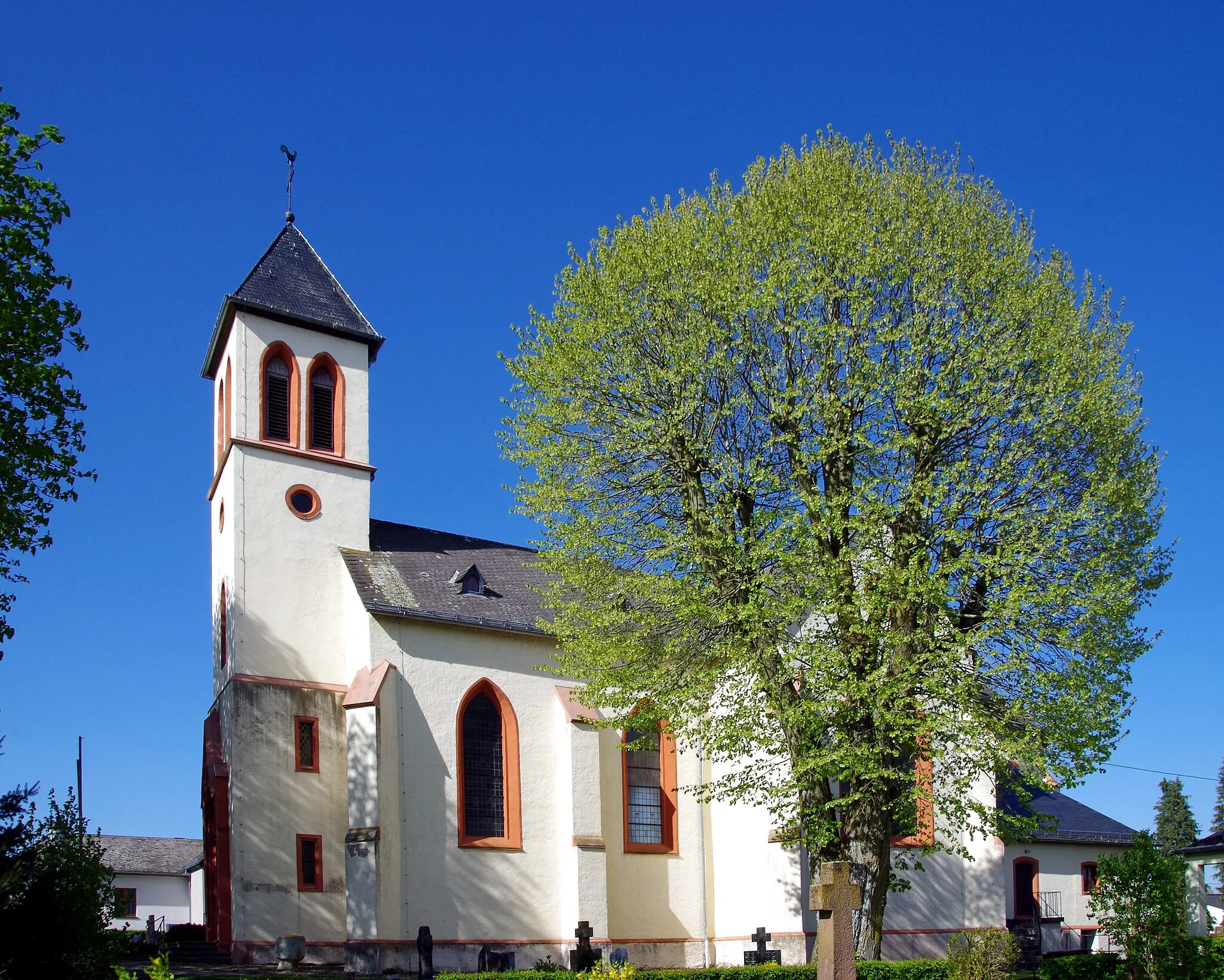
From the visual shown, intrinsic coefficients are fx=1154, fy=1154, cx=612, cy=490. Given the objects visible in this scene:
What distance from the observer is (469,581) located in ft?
89.4

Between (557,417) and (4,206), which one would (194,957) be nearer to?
(557,417)

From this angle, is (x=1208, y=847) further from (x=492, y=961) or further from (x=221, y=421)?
(x=221, y=421)

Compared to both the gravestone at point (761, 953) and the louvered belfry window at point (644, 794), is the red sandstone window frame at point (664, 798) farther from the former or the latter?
the gravestone at point (761, 953)

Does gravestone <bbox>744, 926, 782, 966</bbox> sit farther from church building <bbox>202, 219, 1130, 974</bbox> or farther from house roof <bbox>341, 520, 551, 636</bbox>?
house roof <bbox>341, 520, 551, 636</bbox>

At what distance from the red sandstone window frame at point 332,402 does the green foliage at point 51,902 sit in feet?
41.5

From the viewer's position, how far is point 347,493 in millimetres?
27391

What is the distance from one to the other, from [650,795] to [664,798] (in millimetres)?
390

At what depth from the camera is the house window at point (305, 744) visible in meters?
24.1

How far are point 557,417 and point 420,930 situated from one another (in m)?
→ 9.65

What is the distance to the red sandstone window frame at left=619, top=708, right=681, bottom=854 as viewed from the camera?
26.7 metres

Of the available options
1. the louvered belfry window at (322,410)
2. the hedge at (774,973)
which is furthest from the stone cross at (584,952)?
the louvered belfry window at (322,410)

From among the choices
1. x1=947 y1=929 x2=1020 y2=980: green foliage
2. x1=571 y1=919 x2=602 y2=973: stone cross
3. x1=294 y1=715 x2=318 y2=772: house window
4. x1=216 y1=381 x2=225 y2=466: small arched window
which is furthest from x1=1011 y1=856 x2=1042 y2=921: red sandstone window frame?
x1=216 y1=381 x2=225 y2=466: small arched window

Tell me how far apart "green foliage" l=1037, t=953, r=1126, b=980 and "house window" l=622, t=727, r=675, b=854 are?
868 centimetres

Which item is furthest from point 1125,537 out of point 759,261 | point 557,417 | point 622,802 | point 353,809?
point 353,809
